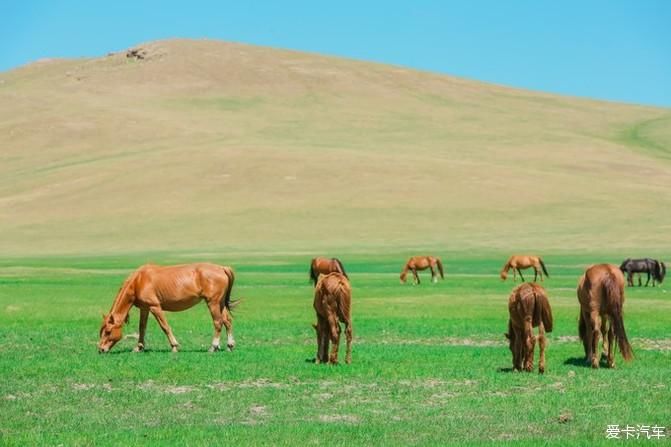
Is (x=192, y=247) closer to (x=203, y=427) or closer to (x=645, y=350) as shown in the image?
(x=645, y=350)

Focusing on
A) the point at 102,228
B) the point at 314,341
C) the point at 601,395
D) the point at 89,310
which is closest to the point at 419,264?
the point at 89,310

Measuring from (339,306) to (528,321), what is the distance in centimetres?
287

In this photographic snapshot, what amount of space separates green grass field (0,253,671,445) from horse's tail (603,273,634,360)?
259 millimetres

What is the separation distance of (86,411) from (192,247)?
186ft

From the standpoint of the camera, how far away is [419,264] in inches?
1730

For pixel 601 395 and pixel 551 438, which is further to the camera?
pixel 601 395

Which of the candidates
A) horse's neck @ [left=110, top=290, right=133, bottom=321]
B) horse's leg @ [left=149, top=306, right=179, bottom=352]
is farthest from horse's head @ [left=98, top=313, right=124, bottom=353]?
horse's leg @ [left=149, top=306, right=179, bottom=352]

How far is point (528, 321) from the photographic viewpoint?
610 inches

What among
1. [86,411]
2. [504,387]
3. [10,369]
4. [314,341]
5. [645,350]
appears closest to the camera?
[86,411]

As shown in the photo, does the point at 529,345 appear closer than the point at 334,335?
Yes

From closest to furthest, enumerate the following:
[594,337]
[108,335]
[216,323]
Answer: [594,337]
[108,335]
[216,323]

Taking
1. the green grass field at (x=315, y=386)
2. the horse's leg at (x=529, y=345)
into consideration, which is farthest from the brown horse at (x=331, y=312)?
the horse's leg at (x=529, y=345)

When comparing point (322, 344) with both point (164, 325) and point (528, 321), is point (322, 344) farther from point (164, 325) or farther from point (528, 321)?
point (164, 325)

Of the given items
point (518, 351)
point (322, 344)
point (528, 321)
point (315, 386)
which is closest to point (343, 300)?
point (322, 344)
